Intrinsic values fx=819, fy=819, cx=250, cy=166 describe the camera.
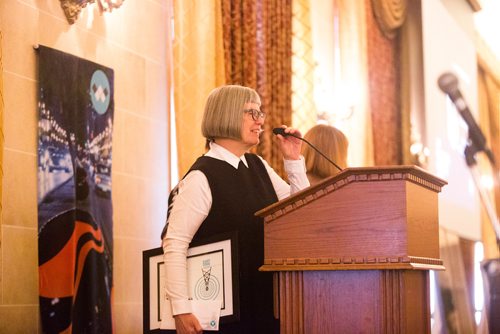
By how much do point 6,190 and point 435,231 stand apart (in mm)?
2104

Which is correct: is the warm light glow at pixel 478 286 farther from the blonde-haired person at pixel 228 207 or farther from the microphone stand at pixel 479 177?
the blonde-haired person at pixel 228 207

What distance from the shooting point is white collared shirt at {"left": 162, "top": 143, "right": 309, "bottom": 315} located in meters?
2.79

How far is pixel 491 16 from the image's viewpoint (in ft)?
26.2

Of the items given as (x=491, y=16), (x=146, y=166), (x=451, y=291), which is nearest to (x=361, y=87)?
(x=491, y=16)

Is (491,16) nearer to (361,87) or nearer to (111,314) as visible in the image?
(361,87)

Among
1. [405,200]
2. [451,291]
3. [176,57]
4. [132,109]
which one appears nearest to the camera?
[405,200]

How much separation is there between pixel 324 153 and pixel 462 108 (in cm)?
431

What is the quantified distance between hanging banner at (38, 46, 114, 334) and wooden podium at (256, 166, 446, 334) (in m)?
1.70

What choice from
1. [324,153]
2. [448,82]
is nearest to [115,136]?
[324,153]

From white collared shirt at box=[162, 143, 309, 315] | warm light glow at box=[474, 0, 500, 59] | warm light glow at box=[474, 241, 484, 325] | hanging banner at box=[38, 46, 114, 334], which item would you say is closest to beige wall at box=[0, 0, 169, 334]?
hanging banner at box=[38, 46, 114, 334]

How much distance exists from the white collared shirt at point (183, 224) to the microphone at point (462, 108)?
5.10m

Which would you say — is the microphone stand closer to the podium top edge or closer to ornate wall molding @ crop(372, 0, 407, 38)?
ornate wall molding @ crop(372, 0, 407, 38)

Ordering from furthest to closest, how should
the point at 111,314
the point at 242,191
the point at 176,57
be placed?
the point at 176,57
the point at 111,314
the point at 242,191

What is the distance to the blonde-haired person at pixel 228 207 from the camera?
9.14ft
